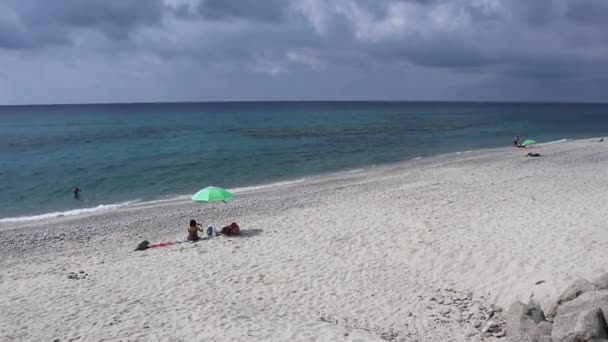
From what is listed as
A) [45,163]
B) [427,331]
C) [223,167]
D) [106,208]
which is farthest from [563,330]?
[45,163]

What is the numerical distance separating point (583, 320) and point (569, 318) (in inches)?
15.5

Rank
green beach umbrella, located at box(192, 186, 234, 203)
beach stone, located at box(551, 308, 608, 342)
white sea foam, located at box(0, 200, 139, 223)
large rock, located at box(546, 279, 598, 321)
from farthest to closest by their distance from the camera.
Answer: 1. white sea foam, located at box(0, 200, 139, 223)
2. green beach umbrella, located at box(192, 186, 234, 203)
3. large rock, located at box(546, 279, 598, 321)
4. beach stone, located at box(551, 308, 608, 342)

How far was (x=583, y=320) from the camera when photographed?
7.23 metres

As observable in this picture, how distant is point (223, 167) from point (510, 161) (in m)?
21.8

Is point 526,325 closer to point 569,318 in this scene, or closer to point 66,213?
point 569,318

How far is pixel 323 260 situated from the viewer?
43.8ft

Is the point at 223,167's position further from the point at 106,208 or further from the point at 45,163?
the point at 45,163

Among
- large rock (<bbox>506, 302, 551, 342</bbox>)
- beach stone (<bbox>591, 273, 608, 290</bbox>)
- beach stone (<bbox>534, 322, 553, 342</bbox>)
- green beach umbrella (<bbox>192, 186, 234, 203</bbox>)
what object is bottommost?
large rock (<bbox>506, 302, 551, 342</bbox>)

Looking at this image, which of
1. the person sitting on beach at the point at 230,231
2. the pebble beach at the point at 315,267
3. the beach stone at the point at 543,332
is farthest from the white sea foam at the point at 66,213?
the beach stone at the point at 543,332

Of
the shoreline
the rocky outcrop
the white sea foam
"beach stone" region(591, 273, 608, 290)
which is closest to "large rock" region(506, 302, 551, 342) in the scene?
the rocky outcrop

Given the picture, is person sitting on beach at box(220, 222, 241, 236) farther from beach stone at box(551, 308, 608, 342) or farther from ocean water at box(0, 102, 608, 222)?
ocean water at box(0, 102, 608, 222)

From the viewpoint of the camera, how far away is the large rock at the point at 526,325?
7.66 meters

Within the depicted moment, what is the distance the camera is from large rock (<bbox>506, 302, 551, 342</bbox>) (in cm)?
766

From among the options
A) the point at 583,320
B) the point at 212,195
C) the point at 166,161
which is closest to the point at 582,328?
the point at 583,320
